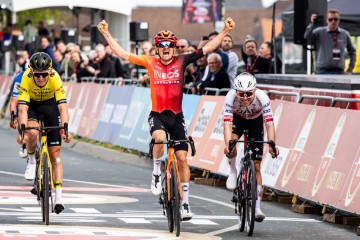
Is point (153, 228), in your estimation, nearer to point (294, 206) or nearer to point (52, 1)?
point (294, 206)

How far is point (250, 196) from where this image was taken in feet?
47.7

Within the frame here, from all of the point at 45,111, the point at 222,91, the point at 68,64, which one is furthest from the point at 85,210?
the point at 68,64

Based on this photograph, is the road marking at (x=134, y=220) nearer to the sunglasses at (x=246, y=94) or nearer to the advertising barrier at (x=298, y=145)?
the sunglasses at (x=246, y=94)

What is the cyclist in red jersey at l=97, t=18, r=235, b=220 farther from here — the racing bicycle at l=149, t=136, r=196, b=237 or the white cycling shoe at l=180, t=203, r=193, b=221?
the racing bicycle at l=149, t=136, r=196, b=237

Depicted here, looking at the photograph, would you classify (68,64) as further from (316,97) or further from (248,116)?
(248,116)

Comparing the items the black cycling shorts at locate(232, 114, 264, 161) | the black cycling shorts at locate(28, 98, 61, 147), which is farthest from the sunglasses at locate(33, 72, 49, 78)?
the black cycling shorts at locate(232, 114, 264, 161)

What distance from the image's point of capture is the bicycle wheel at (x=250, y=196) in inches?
563

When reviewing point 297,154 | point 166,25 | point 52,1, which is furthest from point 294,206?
point 166,25

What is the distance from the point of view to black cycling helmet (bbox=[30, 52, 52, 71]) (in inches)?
598

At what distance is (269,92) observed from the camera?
19.7 meters

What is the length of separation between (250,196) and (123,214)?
2177 millimetres

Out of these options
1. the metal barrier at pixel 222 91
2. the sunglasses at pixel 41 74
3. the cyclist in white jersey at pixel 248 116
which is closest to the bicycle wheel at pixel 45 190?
the sunglasses at pixel 41 74

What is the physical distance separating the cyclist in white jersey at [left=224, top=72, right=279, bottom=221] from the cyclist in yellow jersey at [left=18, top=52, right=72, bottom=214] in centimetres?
187

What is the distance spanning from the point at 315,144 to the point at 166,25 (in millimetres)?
70369
